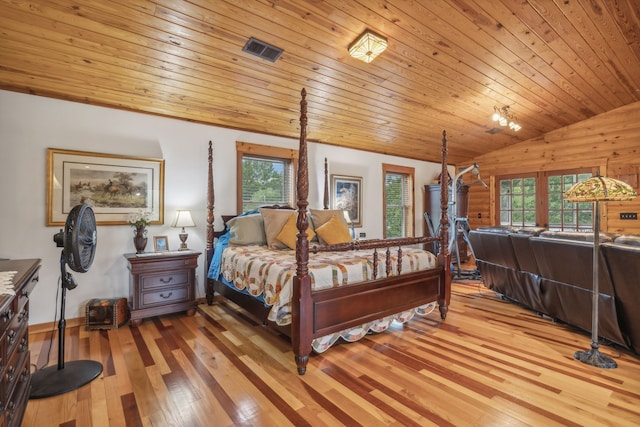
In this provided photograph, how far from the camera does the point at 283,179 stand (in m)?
4.73

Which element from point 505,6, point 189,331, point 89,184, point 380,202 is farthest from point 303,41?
point 380,202

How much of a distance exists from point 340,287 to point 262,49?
7.12 feet

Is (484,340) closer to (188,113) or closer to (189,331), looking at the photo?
(189,331)

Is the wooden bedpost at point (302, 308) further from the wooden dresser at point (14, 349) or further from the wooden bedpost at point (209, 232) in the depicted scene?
the wooden bedpost at point (209, 232)

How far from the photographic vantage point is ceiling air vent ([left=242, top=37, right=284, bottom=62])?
2637mm

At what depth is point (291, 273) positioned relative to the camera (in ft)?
7.56

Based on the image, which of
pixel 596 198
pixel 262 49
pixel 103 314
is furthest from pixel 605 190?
pixel 103 314

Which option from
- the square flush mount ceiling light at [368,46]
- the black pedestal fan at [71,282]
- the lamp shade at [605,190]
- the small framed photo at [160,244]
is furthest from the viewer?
the small framed photo at [160,244]

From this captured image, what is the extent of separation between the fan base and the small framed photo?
1.39m

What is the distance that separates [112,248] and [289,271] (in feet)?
7.43

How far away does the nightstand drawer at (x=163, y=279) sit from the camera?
3.12m

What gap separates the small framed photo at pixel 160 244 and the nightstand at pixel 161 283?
0.72ft

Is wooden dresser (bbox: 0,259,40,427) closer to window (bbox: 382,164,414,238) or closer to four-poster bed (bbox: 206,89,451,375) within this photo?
four-poster bed (bbox: 206,89,451,375)

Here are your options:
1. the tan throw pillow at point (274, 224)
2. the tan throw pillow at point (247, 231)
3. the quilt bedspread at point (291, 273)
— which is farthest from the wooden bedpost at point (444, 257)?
the tan throw pillow at point (247, 231)
